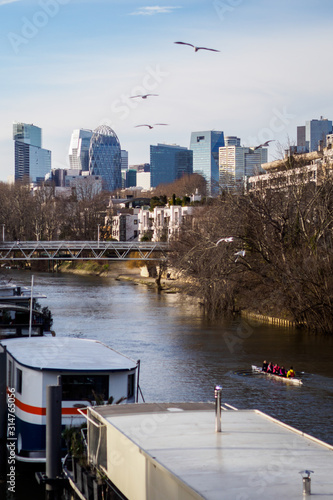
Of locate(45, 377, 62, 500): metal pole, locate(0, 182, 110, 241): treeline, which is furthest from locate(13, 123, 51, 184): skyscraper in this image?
locate(45, 377, 62, 500): metal pole

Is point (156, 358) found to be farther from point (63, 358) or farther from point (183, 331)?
point (63, 358)

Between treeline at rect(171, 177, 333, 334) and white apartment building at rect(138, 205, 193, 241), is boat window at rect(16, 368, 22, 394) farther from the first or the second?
white apartment building at rect(138, 205, 193, 241)

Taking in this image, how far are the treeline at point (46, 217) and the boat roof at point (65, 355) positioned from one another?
82.0 meters

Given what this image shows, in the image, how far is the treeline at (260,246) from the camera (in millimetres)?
38500

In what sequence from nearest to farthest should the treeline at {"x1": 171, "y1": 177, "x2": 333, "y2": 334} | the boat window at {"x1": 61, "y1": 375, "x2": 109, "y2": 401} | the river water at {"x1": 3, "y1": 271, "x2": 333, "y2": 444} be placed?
the boat window at {"x1": 61, "y1": 375, "x2": 109, "y2": 401}
the river water at {"x1": 3, "y1": 271, "x2": 333, "y2": 444}
the treeline at {"x1": 171, "y1": 177, "x2": 333, "y2": 334}

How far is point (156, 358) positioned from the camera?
92.6ft

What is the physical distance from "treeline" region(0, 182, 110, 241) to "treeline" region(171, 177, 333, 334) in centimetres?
6078

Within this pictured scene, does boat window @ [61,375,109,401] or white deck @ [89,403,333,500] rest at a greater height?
white deck @ [89,403,333,500]

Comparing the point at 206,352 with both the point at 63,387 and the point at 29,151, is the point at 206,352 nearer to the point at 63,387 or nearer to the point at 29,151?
the point at 63,387

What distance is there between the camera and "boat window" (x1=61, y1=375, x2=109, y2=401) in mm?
15242

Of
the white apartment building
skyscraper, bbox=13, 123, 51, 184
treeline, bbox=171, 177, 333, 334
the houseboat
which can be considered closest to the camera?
the houseboat

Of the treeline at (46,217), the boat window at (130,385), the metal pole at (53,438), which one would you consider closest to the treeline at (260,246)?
the boat window at (130,385)

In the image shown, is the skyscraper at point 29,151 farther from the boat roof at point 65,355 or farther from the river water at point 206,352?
the boat roof at point 65,355

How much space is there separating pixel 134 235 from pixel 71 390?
3805 inches
